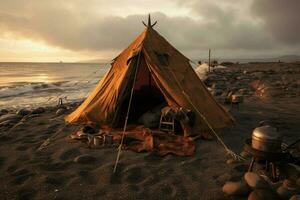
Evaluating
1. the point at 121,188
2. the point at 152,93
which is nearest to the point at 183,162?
the point at 121,188

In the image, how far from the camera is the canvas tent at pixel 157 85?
7848 mm

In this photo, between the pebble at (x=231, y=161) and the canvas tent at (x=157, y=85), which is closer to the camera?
the pebble at (x=231, y=161)

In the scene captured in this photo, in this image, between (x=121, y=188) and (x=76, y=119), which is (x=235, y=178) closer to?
(x=121, y=188)

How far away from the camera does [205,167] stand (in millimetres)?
5672

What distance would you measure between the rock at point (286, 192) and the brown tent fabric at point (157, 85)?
3.40m

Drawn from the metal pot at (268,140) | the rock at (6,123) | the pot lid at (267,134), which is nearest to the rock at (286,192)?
the metal pot at (268,140)

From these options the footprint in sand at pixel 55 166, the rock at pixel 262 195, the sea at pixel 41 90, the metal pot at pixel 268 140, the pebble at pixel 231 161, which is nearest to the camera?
the rock at pixel 262 195

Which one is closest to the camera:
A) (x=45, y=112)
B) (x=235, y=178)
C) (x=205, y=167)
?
(x=235, y=178)

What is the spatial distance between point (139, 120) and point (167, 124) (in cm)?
125

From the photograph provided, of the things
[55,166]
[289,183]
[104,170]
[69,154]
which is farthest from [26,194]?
[289,183]

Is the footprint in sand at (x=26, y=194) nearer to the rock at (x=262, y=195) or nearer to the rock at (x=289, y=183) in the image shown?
the rock at (x=262, y=195)

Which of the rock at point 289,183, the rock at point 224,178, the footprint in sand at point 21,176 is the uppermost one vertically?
the rock at point 289,183

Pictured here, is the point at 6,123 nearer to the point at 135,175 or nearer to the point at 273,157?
the point at 135,175

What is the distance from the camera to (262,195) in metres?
4.00
